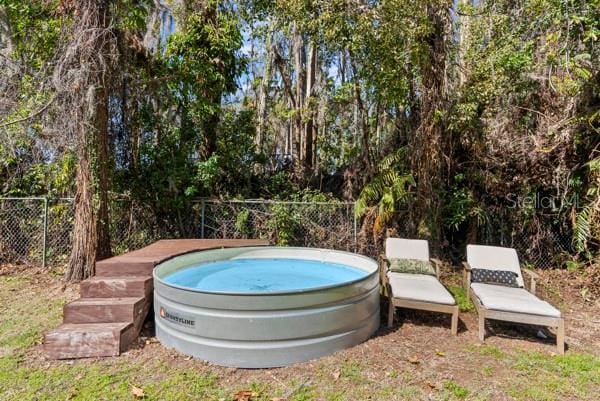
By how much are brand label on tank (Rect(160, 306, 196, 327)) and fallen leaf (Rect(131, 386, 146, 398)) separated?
68cm

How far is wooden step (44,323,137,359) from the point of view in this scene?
3.50 meters

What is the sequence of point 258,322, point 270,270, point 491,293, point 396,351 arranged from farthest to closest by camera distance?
1. point 270,270
2. point 491,293
3. point 396,351
4. point 258,322

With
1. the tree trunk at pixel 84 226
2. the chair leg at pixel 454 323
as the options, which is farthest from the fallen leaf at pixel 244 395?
the tree trunk at pixel 84 226

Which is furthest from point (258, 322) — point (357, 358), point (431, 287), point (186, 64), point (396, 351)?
point (186, 64)

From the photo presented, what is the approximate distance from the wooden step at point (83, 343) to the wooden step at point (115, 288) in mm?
548

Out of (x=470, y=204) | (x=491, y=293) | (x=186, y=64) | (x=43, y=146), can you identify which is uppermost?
(x=186, y=64)

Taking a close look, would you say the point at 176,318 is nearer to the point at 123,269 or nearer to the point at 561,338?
the point at 123,269

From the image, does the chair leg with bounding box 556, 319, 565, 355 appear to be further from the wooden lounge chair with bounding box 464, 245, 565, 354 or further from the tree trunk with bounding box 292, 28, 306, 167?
the tree trunk with bounding box 292, 28, 306, 167

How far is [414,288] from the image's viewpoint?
460 cm

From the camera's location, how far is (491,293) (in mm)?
4527

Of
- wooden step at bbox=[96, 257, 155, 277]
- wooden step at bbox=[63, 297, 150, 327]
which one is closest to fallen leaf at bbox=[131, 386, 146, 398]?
wooden step at bbox=[63, 297, 150, 327]

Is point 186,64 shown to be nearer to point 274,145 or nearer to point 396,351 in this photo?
point 274,145

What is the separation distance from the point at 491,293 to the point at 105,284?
445 centimetres

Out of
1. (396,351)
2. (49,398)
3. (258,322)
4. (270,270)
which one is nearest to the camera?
(49,398)
